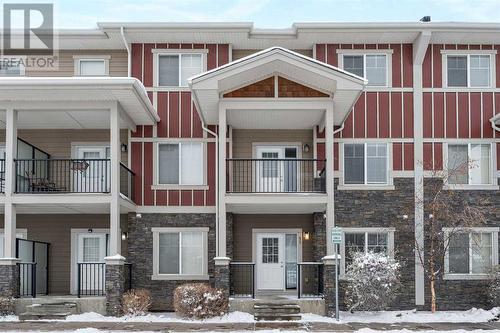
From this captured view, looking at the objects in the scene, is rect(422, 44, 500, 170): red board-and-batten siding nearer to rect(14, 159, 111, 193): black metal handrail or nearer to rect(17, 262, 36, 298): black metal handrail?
rect(14, 159, 111, 193): black metal handrail

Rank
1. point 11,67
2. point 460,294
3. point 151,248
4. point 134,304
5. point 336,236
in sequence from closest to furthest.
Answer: point 336,236 < point 134,304 < point 460,294 < point 151,248 < point 11,67

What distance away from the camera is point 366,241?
19.7 m

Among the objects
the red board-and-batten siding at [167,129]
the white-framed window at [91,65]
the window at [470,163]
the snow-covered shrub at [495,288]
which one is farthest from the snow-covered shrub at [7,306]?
the snow-covered shrub at [495,288]

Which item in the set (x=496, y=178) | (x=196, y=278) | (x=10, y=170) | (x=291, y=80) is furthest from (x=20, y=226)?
(x=496, y=178)

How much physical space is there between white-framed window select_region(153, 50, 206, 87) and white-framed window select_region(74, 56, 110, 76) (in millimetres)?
1668

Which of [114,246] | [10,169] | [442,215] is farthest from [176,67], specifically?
[442,215]

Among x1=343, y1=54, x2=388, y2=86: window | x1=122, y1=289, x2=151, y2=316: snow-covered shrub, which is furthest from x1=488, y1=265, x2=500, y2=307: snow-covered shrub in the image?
x1=122, y1=289, x2=151, y2=316: snow-covered shrub

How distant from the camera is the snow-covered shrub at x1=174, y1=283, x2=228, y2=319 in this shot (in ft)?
55.1

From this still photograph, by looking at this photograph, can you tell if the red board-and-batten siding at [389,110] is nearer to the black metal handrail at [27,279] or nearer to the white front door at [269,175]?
the white front door at [269,175]

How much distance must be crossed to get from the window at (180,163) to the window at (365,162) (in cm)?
446

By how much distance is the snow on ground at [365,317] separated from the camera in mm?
16859

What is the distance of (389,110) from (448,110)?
70.8 inches

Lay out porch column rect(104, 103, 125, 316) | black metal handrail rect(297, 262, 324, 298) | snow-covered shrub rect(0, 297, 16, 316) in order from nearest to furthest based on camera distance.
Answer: snow-covered shrub rect(0, 297, 16, 316) → porch column rect(104, 103, 125, 316) → black metal handrail rect(297, 262, 324, 298)

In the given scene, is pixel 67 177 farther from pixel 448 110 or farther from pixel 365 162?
pixel 448 110
